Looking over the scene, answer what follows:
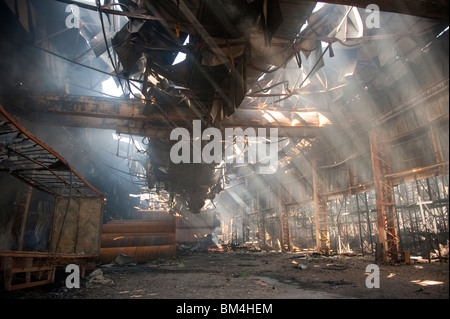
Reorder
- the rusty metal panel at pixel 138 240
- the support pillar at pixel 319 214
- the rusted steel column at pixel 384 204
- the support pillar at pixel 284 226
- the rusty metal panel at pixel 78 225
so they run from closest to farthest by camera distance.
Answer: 1. the rusty metal panel at pixel 78 225
2. the rusted steel column at pixel 384 204
3. the rusty metal panel at pixel 138 240
4. the support pillar at pixel 319 214
5. the support pillar at pixel 284 226

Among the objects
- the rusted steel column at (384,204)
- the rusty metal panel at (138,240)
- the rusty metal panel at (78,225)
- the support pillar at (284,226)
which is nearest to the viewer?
the rusty metal panel at (78,225)

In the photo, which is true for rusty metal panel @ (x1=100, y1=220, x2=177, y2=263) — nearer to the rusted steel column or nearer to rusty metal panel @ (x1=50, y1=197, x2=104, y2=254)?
rusty metal panel @ (x1=50, y1=197, x2=104, y2=254)

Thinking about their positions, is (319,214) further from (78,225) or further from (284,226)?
(78,225)

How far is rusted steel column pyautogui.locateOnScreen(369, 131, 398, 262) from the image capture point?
9.27 m

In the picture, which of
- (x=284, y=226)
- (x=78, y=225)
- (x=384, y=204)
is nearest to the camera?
(x=78, y=225)

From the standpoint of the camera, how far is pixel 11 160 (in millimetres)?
4535

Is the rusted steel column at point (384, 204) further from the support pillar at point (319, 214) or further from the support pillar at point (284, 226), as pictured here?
the support pillar at point (284, 226)

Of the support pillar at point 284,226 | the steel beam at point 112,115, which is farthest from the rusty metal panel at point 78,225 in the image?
the support pillar at point 284,226

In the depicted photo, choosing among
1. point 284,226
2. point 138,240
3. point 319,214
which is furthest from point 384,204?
point 284,226

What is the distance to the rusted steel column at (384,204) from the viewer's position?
9.27 meters

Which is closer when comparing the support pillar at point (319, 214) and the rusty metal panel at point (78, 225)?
the rusty metal panel at point (78, 225)

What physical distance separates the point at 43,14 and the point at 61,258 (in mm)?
6763

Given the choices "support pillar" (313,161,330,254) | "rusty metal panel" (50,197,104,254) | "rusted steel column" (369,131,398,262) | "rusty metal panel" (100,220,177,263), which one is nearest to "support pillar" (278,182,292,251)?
"support pillar" (313,161,330,254)

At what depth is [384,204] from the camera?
31.3 ft
